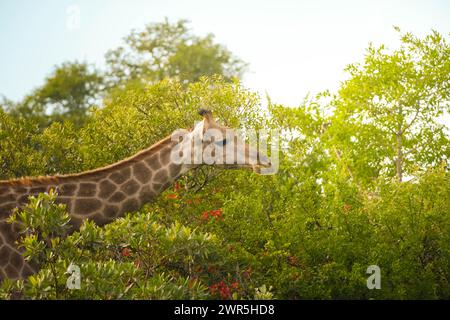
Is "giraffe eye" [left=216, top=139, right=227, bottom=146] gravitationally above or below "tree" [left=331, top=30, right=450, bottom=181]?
below

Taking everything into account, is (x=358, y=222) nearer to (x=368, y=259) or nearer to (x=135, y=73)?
(x=368, y=259)

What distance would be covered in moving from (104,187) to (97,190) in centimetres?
14

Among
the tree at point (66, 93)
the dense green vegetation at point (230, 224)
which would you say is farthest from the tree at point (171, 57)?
the dense green vegetation at point (230, 224)

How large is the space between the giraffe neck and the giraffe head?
263 millimetres

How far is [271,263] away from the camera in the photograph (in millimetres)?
10992

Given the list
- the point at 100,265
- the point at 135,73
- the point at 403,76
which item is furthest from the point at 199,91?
the point at 135,73

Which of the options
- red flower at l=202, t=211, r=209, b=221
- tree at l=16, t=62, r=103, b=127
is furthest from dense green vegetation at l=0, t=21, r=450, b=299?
tree at l=16, t=62, r=103, b=127

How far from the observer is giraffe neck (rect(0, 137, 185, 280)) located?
9305 mm

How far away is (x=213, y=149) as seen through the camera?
1073 cm

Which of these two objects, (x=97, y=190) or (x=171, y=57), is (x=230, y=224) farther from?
(x=171, y=57)

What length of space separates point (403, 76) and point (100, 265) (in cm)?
2059

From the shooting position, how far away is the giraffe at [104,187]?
933 centimetres

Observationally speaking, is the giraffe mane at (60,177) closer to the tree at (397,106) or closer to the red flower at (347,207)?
the red flower at (347,207)

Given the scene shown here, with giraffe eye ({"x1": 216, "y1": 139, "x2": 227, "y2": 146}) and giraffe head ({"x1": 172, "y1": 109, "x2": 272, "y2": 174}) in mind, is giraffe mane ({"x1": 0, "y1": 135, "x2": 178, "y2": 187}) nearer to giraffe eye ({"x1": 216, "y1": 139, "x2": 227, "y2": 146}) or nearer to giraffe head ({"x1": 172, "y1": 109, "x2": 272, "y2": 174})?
giraffe head ({"x1": 172, "y1": 109, "x2": 272, "y2": 174})
